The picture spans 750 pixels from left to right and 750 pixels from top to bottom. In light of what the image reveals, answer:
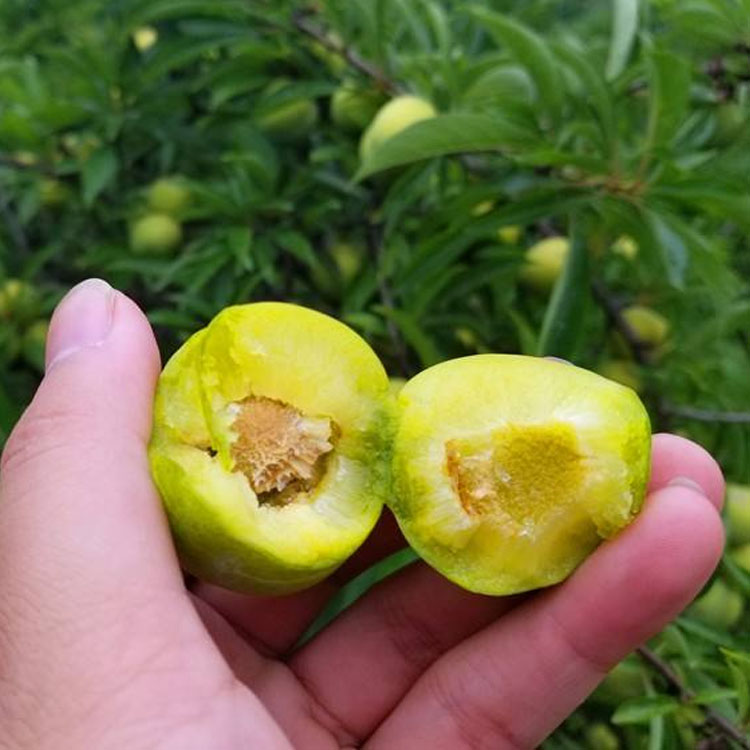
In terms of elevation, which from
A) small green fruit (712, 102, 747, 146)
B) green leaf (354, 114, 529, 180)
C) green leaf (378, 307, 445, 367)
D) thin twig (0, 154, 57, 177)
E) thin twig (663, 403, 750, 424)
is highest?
green leaf (354, 114, 529, 180)

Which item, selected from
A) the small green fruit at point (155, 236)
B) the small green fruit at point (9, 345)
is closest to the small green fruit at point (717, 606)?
the small green fruit at point (155, 236)

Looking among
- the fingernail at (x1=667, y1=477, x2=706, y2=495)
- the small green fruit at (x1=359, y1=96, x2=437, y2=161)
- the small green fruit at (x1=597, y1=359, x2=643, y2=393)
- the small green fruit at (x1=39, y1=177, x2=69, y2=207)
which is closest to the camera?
the fingernail at (x1=667, y1=477, x2=706, y2=495)

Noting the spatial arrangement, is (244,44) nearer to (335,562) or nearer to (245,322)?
(245,322)

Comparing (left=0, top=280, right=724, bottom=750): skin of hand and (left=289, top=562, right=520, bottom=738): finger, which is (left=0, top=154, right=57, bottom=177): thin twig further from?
(left=289, top=562, right=520, bottom=738): finger

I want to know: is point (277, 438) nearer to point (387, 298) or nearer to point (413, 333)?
point (413, 333)

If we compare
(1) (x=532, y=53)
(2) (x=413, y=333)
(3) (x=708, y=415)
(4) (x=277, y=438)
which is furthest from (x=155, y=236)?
(3) (x=708, y=415)

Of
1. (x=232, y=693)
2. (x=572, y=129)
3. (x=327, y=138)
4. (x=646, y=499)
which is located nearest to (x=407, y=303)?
(x=572, y=129)

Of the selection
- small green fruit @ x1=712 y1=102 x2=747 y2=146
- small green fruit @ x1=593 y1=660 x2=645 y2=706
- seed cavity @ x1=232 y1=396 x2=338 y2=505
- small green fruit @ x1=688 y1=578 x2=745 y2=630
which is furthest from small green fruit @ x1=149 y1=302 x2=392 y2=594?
small green fruit @ x1=712 y1=102 x2=747 y2=146
